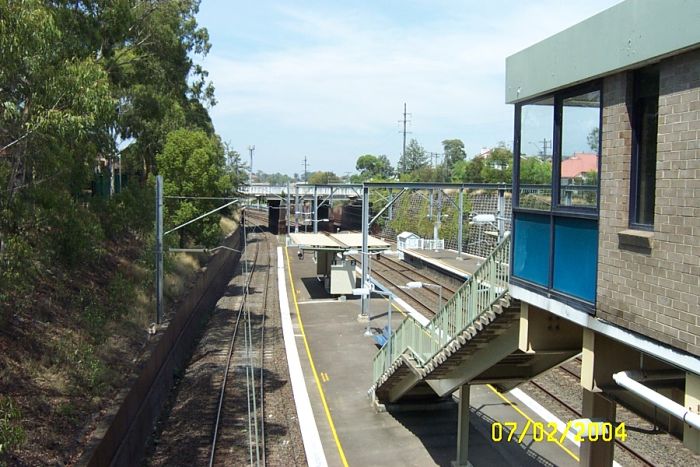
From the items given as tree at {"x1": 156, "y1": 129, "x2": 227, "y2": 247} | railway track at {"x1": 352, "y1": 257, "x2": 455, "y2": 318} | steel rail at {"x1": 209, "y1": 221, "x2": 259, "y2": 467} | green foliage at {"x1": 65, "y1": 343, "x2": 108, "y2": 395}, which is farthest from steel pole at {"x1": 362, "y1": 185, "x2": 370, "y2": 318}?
green foliage at {"x1": 65, "y1": 343, "x2": 108, "y2": 395}

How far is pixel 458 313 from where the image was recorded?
342 inches

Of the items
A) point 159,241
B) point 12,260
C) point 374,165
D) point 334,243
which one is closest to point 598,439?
point 12,260

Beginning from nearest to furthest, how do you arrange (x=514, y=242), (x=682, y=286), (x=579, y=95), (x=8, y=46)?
1. (x=682, y=286)
2. (x=579, y=95)
3. (x=514, y=242)
4. (x=8, y=46)

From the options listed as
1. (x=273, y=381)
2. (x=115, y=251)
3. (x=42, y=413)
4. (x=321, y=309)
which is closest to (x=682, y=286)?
(x=42, y=413)

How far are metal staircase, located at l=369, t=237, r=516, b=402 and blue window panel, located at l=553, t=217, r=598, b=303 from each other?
1.19 metres

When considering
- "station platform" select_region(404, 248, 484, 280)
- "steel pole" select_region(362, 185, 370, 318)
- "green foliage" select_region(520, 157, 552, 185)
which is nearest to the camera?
"green foliage" select_region(520, 157, 552, 185)

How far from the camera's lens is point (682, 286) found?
4215 millimetres

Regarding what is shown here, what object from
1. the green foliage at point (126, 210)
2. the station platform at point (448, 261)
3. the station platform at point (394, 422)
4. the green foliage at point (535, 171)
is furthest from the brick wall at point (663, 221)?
the station platform at point (448, 261)

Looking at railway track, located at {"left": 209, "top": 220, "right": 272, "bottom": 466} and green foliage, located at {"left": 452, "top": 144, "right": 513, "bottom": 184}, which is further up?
green foliage, located at {"left": 452, "top": 144, "right": 513, "bottom": 184}

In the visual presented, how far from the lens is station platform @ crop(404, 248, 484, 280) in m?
28.4

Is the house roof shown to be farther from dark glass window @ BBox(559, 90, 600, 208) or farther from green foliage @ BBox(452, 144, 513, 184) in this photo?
green foliage @ BBox(452, 144, 513, 184)

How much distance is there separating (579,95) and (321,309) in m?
20.8

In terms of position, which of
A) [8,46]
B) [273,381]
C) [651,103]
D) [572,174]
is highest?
[8,46]

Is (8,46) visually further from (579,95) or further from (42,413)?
(579,95)
